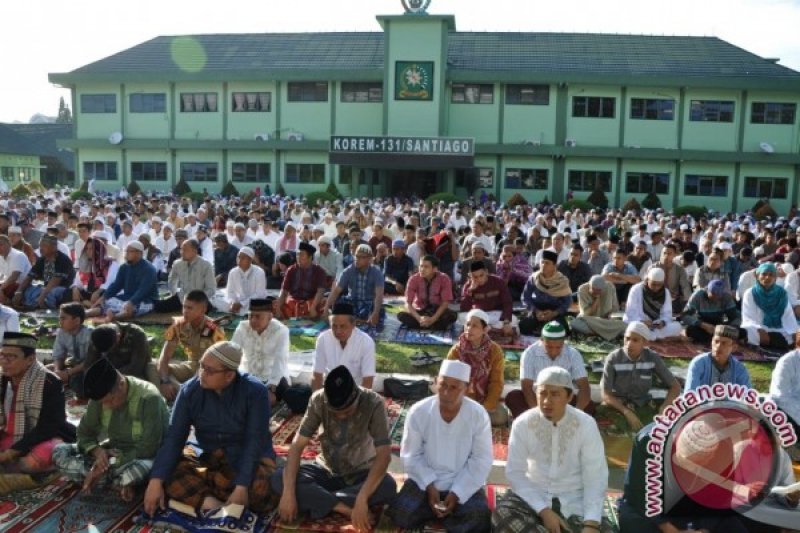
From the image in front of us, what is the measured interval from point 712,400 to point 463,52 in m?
30.3

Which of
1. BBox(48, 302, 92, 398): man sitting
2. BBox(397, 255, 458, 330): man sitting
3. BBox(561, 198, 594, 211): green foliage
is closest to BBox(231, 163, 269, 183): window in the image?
BBox(561, 198, 594, 211): green foliage

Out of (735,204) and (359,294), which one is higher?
(735,204)

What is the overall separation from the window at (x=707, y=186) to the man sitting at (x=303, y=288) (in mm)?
23789

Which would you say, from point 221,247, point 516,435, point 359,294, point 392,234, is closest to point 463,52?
point 392,234

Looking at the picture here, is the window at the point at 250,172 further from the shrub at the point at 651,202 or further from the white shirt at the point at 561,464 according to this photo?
the white shirt at the point at 561,464

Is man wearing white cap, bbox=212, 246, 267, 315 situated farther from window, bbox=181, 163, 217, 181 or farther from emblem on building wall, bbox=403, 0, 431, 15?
window, bbox=181, 163, 217, 181

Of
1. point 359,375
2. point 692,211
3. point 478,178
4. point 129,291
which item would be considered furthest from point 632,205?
point 359,375

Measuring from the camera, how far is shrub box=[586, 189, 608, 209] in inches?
1087

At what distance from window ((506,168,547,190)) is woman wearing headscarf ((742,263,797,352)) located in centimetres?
2108

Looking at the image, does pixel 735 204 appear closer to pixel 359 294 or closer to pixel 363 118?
pixel 363 118

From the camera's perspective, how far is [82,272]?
10016 millimetres

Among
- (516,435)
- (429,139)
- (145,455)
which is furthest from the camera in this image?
(429,139)

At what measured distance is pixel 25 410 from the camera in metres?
4.80

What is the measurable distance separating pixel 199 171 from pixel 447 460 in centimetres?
2907
